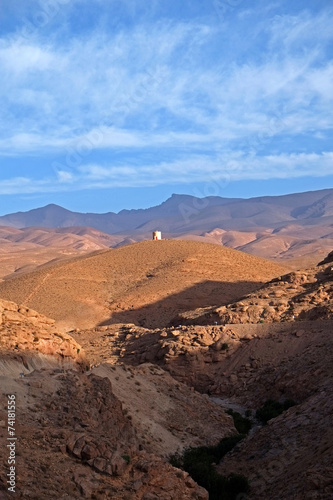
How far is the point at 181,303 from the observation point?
2808 centimetres

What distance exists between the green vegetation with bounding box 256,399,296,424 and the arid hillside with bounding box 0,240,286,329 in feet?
43.3

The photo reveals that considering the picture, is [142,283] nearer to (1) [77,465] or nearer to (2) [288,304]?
(2) [288,304]

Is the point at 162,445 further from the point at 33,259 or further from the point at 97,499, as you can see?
the point at 33,259

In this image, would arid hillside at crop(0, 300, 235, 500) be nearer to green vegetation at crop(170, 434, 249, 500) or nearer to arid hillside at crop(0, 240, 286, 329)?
green vegetation at crop(170, 434, 249, 500)

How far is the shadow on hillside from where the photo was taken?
87.9 feet

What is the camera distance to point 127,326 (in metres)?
20.6

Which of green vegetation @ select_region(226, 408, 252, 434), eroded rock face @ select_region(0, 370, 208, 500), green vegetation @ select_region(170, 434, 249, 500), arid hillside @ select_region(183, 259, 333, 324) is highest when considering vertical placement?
arid hillside @ select_region(183, 259, 333, 324)

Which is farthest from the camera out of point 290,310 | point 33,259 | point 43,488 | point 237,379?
point 33,259

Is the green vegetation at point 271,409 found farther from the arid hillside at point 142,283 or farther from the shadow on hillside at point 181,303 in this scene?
the arid hillside at point 142,283

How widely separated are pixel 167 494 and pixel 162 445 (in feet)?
10.7

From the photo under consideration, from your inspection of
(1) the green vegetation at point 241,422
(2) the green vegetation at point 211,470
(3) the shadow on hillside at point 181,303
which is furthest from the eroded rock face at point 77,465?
(3) the shadow on hillside at point 181,303

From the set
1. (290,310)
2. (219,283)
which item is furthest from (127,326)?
(219,283)

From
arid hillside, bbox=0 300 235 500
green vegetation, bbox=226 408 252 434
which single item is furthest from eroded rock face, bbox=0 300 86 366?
green vegetation, bbox=226 408 252 434

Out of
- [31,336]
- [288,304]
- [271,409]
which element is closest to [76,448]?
[31,336]
